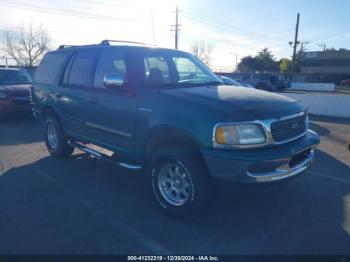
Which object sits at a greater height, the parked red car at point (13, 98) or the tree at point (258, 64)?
the tree at point (258, 64)

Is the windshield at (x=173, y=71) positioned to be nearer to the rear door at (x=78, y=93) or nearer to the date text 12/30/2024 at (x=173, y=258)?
the rear door at (x=78, y=93)

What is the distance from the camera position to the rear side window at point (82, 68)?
483 cm

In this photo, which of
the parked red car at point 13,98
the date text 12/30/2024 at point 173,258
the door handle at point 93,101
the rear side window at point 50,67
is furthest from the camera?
the parked red car at point 13,98

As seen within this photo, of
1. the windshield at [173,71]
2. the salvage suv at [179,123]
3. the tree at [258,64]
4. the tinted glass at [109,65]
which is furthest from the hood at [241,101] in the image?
the tree at [258,64]

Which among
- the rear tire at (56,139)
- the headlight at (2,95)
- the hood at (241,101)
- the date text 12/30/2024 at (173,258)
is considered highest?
the hood at (241,101)

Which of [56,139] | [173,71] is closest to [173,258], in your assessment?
[173,71]

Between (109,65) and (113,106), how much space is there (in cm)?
68

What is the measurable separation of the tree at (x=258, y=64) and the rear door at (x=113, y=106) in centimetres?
7248

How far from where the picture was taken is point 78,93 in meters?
4.93

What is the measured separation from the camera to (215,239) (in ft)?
10.7

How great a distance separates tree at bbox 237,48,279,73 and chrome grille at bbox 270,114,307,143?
7274 centimetres

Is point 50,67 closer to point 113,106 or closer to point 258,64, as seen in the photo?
point 113,106

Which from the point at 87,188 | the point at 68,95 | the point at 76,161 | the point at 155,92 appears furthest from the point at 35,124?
the point at 155,92

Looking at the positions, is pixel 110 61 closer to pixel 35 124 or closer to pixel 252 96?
pixel 252 96
